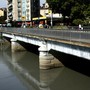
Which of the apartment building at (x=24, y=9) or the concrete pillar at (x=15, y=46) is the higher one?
the apartment building at (x=24, y=9)

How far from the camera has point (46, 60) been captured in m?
31.2

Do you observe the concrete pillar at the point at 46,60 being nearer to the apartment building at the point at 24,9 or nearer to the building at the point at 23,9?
the apartment building at the point at 24,9

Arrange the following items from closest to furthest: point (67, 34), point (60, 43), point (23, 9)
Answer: point (67, 34), point (60, 43), point (23, 9)

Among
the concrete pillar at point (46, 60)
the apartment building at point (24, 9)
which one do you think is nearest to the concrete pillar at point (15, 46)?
the concrete pillar at point (46, 60)

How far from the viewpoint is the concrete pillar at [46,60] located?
31.2 metres

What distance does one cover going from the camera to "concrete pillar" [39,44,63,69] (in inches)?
1227

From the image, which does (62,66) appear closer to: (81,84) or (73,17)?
(81,84)

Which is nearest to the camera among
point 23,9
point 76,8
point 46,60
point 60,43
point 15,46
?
point 60,43

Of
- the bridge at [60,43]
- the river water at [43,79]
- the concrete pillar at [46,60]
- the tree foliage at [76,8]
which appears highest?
the tree foliage at [76,8]

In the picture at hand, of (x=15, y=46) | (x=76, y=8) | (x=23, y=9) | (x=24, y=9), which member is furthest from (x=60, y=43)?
(x=23, y=9)

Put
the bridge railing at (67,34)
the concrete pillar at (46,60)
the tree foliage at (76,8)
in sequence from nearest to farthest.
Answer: the bridge railing at (67,34) → the concrete pillar at (46,60) → the tree foliage at (76,8)

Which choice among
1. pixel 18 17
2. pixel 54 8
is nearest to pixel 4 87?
pixel 54 8

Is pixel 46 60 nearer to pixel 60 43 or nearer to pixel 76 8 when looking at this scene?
pixel 60 43

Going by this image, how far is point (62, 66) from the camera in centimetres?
3281
